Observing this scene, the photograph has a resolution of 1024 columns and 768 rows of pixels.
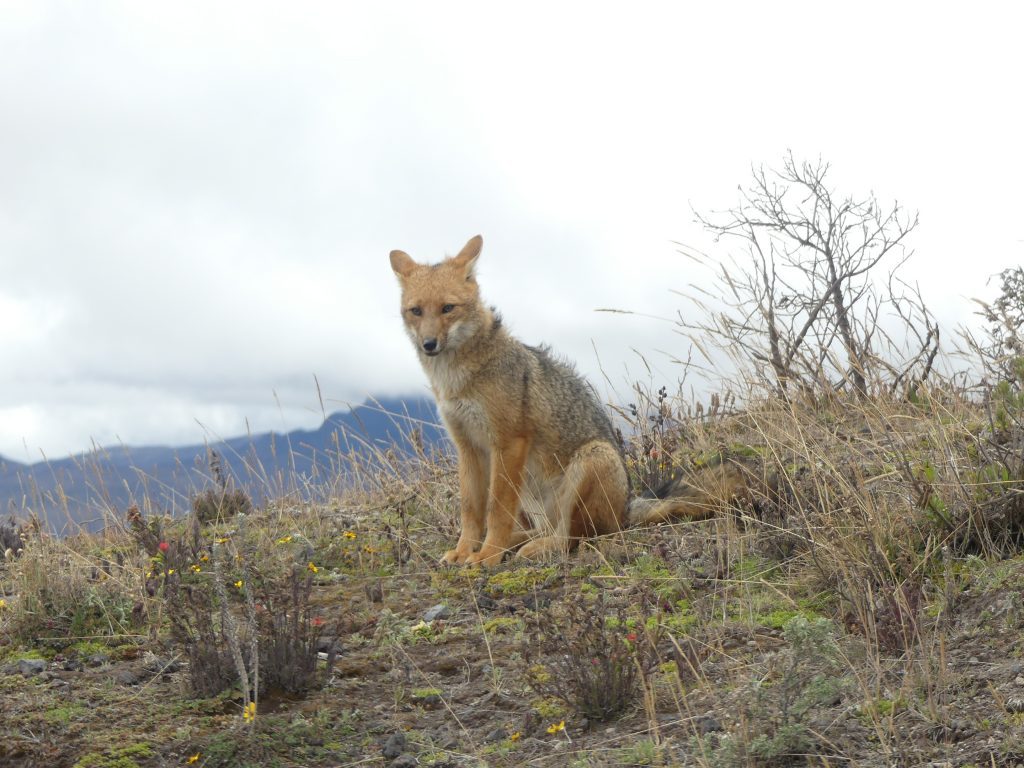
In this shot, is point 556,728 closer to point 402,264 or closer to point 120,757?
point 120,757

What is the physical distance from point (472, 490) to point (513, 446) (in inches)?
20.8

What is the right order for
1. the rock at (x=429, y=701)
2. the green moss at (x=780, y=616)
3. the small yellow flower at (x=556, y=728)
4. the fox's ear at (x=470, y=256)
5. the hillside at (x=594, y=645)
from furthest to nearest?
1. the fox's ear at (x=470, y=256)
2. the green moss at (x=780, y=616)
3. the rock at (x=429, y=701)
4. the small yellow flower at (x=556, y=728)
5. the hillside at (x=594, y=645)

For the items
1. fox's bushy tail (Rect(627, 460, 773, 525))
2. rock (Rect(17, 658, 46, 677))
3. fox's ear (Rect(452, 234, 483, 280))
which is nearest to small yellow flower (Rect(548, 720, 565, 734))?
fox's bushy tail (Rect(627, 460, 773, 525))

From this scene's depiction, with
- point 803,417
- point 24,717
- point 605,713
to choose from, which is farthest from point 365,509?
point 605,713

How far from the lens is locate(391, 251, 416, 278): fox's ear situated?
24.9 feet

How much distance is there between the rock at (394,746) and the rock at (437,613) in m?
1.64

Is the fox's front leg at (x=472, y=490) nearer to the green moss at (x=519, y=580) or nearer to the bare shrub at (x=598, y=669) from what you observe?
the green moss at (x=519, y=580)

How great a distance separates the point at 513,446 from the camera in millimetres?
6734

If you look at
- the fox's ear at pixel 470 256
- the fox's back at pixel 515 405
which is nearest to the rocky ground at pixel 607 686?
the fox's back at pixel 515 405

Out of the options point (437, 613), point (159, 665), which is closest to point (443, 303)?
point (437, 613)

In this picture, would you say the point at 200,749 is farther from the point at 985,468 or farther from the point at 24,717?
the point at 985,468

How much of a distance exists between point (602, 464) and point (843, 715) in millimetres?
3566

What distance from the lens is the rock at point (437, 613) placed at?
5523mm

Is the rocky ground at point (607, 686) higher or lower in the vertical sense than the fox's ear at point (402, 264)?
lower
